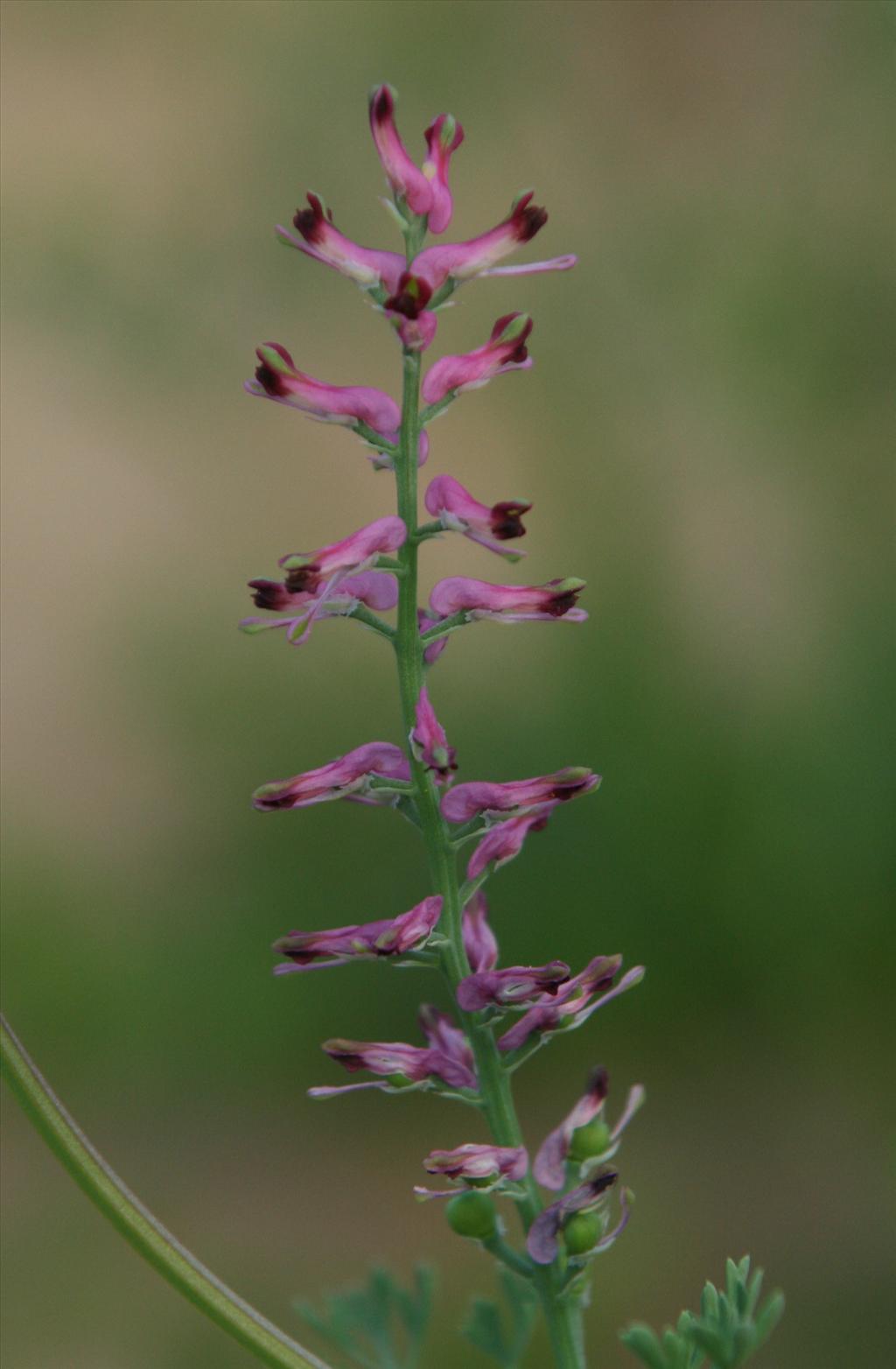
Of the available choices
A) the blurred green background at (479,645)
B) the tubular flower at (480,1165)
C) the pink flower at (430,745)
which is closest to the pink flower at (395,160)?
the pink flower at (430,745)

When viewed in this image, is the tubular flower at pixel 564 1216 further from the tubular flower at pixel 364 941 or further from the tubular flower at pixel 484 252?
the tubular flower at pixel 484 252

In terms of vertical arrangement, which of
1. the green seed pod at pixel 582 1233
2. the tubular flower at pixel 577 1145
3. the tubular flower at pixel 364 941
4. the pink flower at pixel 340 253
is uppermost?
the pink flower at pixel 340 253

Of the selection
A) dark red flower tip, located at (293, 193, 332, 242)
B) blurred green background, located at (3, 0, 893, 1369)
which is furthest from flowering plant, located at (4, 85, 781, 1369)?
blurred green background, located at (3, 0, 893, 1369)

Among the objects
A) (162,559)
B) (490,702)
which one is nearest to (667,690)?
(490,702)

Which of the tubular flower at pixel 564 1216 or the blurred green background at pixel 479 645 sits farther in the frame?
the blurred green background at pixel 479 645

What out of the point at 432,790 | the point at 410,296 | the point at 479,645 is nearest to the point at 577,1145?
the point at 432,790

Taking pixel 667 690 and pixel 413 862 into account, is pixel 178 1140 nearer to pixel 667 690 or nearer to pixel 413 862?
pixel 413 862

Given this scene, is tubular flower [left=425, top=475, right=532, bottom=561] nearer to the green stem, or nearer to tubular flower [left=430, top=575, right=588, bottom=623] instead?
tubular flower [left=430, top=575, right=588, bottom=623]
